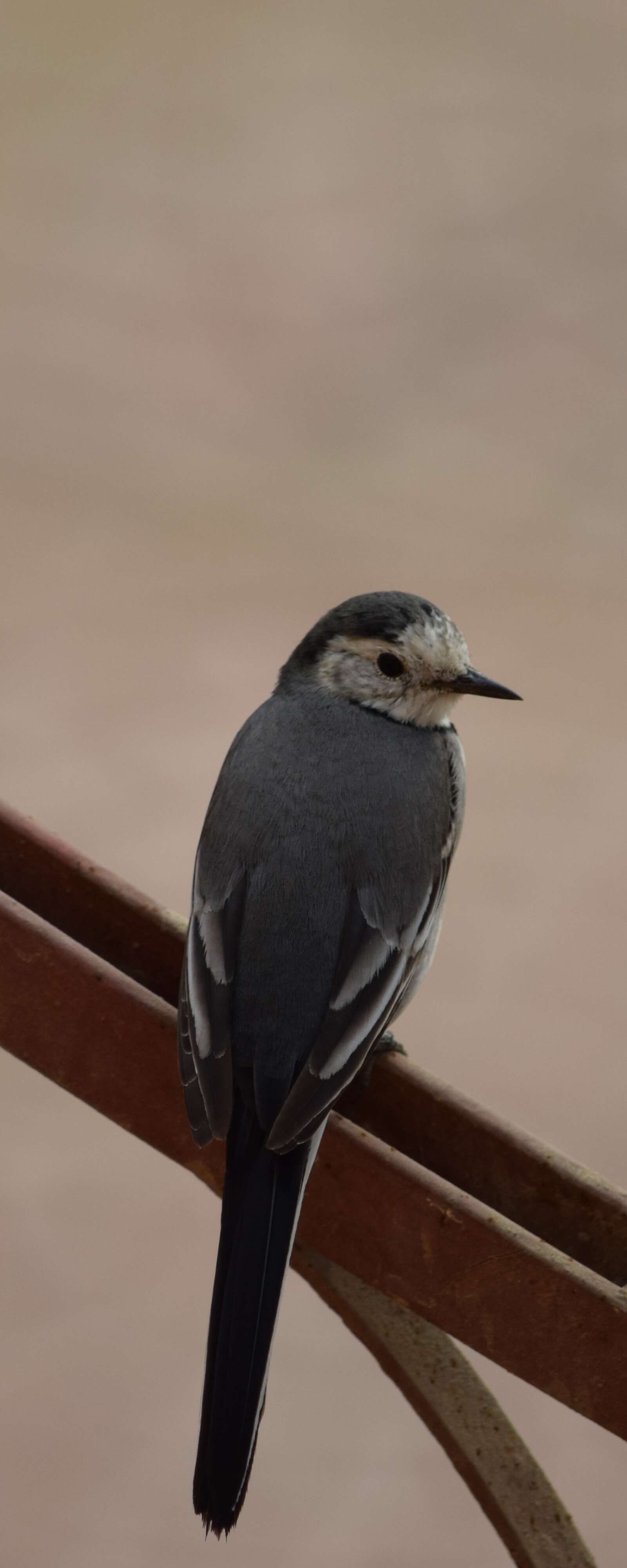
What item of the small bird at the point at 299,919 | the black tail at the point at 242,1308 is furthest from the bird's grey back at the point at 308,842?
the black tail at the point at 242,1308

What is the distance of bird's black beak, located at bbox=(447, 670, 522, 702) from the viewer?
1.26 meters

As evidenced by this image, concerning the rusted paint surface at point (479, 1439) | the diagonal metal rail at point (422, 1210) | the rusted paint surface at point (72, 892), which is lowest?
the rusted paint surface at point (479, 1439)

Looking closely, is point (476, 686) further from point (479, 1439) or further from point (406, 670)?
point (479, 1439)

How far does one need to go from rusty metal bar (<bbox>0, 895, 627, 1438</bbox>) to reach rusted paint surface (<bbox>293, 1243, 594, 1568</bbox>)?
72mm

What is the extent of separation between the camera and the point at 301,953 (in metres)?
1.09

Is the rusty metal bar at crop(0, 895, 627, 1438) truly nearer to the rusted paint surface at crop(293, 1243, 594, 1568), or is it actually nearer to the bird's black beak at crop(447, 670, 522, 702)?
the rusted paint surface at crop(293, 1243, 594, 1568)

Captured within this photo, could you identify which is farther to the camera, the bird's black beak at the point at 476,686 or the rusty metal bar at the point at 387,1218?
the bird's black beak at the point at 476,686

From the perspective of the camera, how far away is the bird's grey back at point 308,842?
1.07m

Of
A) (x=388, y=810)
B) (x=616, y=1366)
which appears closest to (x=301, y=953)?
(x=388, y=810)

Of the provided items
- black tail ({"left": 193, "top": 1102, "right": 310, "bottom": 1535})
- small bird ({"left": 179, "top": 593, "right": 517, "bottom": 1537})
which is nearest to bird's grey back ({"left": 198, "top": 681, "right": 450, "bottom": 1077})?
small bird ({"left": 179, "top": 593, "right": 517, "bottom": 1537})

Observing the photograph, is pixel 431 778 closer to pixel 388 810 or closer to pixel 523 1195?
pixel 388 810

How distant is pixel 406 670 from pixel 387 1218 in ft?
1.87

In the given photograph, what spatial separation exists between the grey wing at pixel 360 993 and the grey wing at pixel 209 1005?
0.04m

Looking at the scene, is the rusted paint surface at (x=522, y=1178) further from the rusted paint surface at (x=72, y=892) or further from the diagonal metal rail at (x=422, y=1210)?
the rusted paint surface at (x=72, y=892)
